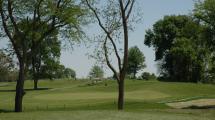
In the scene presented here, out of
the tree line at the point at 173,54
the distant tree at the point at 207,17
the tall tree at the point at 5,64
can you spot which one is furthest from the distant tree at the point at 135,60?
the distant tree at the point at 207,17

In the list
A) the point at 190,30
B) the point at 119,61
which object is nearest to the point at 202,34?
the point at 190,30

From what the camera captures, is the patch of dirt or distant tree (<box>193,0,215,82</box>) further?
distant tree (<box>193,0,215,82</box>)

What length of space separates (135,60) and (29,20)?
12464cm

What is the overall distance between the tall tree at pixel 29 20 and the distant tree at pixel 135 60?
119222 millimetres

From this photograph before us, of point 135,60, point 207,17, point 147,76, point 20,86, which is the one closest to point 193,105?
point 207,17

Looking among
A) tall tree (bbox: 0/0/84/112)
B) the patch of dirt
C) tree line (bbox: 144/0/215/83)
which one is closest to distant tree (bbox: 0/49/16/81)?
tall tree (bbox: 0/0/84/112)

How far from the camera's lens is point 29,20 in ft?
136

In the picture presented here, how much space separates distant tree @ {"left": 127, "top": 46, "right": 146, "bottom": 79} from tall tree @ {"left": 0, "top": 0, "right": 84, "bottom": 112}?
119222 mm

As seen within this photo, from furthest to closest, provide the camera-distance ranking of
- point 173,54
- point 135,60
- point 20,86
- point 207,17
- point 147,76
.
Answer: point 147,76 → point 135,60 → point 173,54 → point 207,17 → point 20,86

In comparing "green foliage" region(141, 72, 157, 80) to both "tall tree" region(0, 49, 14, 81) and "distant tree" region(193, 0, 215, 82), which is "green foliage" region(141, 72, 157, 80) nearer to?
"tall tree" region(0, 49, 14, 81)

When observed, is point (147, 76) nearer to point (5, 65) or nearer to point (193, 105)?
point (5, 65)

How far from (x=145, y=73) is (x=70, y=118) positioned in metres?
151

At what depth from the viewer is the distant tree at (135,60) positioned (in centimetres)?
16360

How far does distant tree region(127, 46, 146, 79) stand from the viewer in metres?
164
